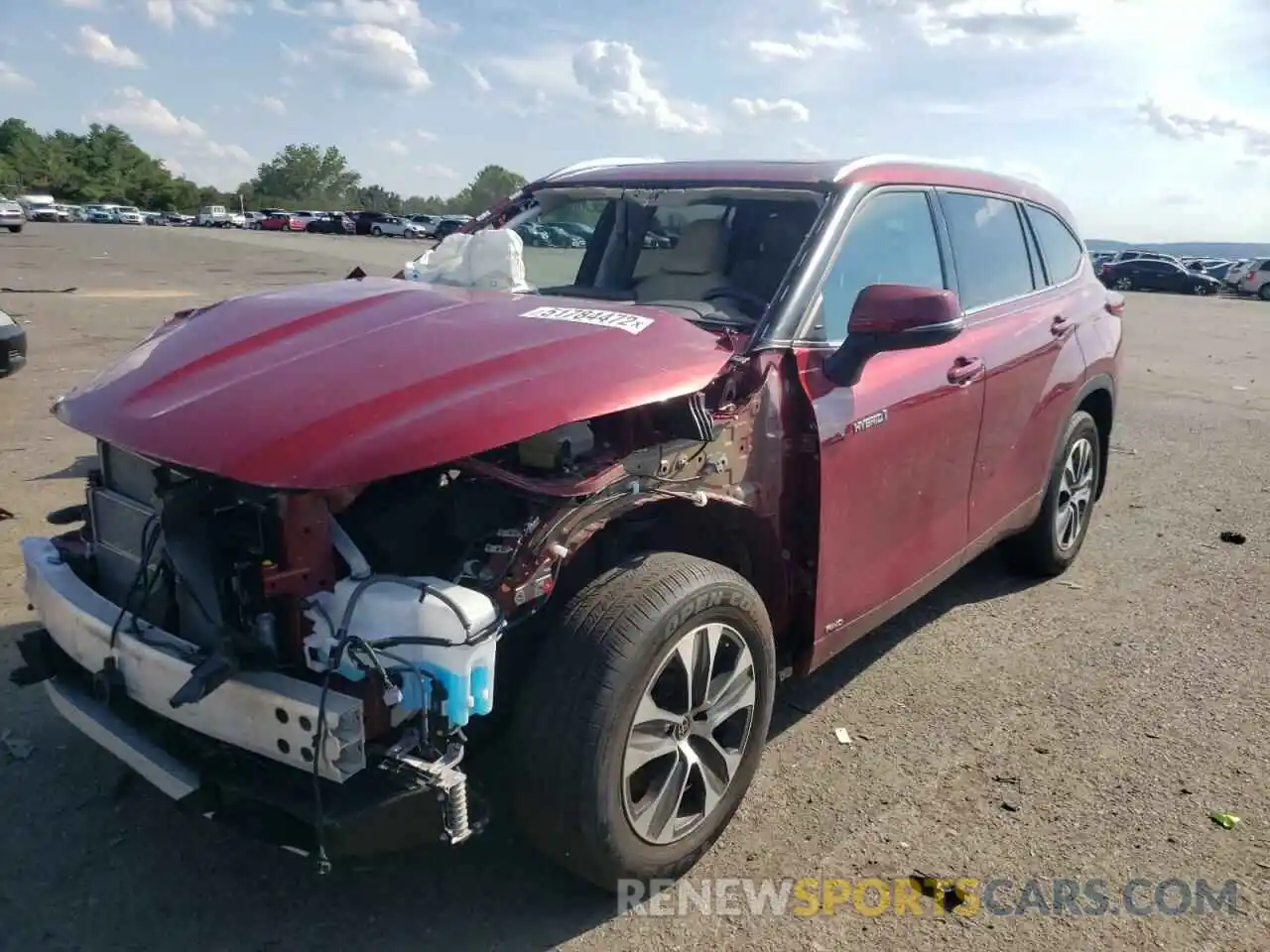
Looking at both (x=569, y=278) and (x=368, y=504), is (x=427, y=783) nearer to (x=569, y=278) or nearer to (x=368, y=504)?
(x=368, y=504)

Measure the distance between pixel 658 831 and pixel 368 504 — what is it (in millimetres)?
1158

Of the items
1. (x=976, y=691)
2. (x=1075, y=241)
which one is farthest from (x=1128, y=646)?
(x=1075, y=241)

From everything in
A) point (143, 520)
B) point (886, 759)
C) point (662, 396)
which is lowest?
point (886, 759)

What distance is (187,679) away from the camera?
7.70 ft

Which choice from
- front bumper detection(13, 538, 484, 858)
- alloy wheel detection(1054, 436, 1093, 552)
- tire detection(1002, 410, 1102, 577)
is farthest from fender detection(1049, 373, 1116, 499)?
front bumper detection(13, 538, 484, 858)

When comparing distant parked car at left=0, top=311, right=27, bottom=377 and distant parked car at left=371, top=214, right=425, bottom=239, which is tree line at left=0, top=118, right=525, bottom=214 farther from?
distant parked car at left=0, top=311, right=27, bottom=377

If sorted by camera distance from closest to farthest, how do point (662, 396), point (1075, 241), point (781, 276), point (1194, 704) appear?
point (662, 396), point (781, 276), point (1194, 704), point (1075, 241)

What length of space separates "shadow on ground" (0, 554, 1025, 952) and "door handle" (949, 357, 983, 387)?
7.12 feet

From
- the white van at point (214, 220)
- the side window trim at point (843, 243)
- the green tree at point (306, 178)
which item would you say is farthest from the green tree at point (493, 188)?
the green tree at point (306, 178)

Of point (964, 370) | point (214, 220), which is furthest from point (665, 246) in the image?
point (214, 220)

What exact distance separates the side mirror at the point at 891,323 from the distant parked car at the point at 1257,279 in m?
37.3

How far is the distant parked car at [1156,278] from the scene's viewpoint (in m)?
36.9

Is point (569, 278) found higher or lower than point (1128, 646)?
higher

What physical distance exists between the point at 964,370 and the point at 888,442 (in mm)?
637
